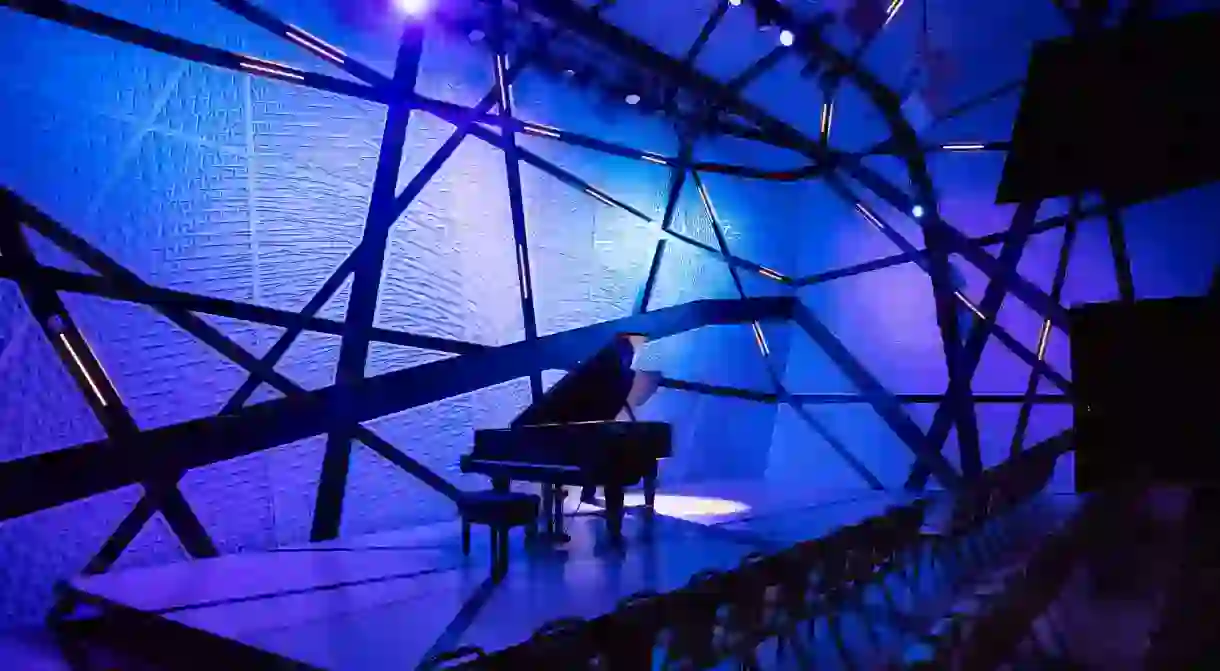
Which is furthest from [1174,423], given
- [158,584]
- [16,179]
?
[16,179]

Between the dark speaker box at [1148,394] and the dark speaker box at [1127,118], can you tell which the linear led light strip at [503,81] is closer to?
the dark speaker box at [1127,118]

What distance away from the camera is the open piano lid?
630 cm

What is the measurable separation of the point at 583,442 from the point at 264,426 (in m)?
2.07

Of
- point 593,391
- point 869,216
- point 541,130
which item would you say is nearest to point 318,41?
point 541,130

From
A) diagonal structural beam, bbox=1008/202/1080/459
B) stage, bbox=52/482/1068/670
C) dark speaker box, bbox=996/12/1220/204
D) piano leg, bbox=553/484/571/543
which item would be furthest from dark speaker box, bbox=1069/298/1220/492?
diagonal structural beam, bbox=1008/202/1080/459

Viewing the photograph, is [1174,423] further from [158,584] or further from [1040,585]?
[158,584]

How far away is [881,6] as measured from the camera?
9125mm

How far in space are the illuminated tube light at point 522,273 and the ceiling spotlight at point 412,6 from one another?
204cm

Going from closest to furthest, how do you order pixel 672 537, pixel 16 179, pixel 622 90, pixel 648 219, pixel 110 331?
pixel 16 179 < pixel 110 331 < pixel 672 537 < pixel 622 90 < pixel 648 219

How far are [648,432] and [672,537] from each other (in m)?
0.90

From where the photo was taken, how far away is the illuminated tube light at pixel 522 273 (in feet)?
26.5

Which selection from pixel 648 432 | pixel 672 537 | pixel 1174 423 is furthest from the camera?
pixel 672 537

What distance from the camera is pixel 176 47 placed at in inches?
227

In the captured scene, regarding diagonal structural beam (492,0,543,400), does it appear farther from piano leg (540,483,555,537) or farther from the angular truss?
piano leg (540,483,555,537)
